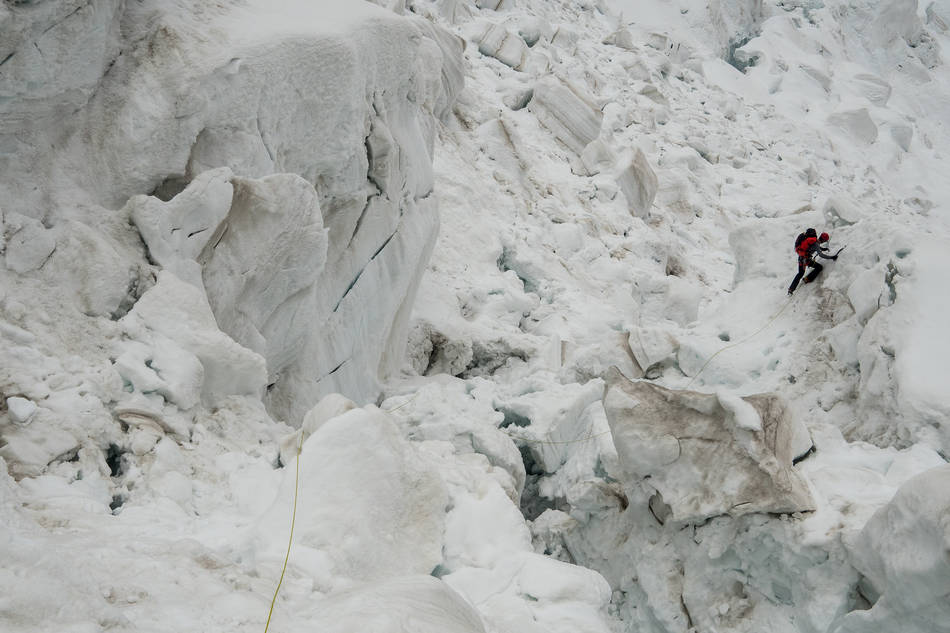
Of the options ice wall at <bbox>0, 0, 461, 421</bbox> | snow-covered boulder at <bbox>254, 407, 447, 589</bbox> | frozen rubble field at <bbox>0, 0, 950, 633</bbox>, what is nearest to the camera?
frozen rubble field at <bbox>0, 0, 950, 633</bbox>

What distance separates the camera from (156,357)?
4160 mm

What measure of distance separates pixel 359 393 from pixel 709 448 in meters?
3.96

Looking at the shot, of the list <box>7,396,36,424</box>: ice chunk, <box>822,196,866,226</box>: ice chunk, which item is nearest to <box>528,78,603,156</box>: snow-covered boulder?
<box>822,196,866,226</box>: ice chunk

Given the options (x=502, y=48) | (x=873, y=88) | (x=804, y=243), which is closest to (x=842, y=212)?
(x=804, y=243)

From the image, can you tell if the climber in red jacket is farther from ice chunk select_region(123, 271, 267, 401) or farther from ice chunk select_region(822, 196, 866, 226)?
ice chunk select_region(123, 271, 267, 401)

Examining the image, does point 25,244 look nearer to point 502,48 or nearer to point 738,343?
point 738,343

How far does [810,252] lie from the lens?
719 cm

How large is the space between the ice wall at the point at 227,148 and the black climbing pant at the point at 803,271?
448cm

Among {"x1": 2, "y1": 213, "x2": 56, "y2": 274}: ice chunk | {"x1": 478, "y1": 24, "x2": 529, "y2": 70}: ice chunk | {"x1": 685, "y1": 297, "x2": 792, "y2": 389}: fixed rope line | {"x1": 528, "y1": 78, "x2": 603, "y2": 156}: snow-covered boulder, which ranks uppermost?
{"x1": 2, "y1": 213, "x2": 56, "y2": 274}: ice chunk

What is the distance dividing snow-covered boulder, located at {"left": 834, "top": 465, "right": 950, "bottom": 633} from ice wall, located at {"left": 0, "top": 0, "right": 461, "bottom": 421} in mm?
4380

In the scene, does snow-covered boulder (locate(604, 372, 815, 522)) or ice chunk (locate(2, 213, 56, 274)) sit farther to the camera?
snow-covered boulder (locate(604, 372, 815, 522))

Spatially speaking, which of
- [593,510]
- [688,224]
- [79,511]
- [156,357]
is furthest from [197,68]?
[688,224]

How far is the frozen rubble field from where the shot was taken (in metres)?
3.27

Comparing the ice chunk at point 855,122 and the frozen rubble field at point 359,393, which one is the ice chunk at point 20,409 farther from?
the ice chunk at point 855,122
